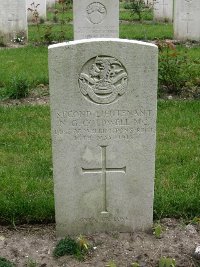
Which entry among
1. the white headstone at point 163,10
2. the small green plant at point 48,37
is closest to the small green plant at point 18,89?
the small green plant at point 48,37

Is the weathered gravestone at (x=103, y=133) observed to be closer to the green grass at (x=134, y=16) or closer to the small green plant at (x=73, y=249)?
the small green plant at (x=73, y=249)

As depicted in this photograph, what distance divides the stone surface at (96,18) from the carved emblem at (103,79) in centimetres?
610

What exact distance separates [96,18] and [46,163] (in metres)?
4.87

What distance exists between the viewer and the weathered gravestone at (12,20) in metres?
12.5

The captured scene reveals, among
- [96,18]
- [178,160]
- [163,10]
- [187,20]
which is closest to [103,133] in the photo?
[178,160]

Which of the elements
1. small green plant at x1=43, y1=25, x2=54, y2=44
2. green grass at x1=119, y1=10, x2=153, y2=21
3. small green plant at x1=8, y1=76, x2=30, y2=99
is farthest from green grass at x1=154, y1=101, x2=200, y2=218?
green grass at x1=119, y1=10, x2=153, y2=21

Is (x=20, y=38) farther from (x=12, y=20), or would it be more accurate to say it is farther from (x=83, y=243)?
(x=83, y=243)

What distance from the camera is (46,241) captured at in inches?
164

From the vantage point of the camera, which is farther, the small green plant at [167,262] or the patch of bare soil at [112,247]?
the patch of bare soil at [112,247]

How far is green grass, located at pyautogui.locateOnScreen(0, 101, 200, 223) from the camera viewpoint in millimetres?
4531

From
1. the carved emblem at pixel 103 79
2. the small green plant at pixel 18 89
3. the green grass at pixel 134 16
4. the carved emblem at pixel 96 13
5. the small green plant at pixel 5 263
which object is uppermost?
the carved emblem at pixel 96 13

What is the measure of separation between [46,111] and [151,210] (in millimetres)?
3420

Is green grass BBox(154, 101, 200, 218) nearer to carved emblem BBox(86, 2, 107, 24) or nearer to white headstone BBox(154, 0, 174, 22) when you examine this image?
carved emblem BBox(86, 2, 107, 24)

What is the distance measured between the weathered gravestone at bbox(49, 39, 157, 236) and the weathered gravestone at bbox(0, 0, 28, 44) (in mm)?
9075
